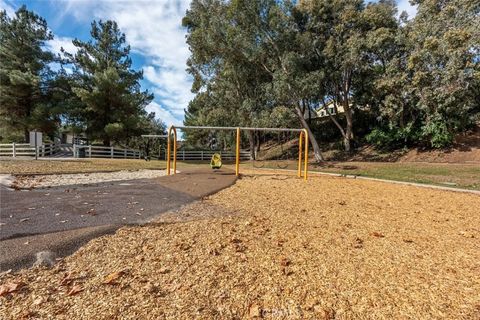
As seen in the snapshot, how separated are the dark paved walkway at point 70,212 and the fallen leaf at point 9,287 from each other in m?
0.35

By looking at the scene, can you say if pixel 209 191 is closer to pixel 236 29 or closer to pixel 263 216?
pixel 263 216

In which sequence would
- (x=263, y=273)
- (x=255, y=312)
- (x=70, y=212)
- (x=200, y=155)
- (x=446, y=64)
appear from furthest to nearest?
1. (x=200, y=155)
2. (x=446, y=64)
3. (x=70, y=212)
4. (x=263, y=273)
5. (x=255, y=312)

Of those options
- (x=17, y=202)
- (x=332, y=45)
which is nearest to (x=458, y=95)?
(x=332, y=45)

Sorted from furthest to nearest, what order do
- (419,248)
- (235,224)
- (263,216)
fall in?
1. (263,216)
2. (235,224)
3. (419,248)

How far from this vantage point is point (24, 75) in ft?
63.5

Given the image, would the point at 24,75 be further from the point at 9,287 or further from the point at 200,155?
the point at 9,287

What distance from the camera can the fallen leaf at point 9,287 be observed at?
193 cm

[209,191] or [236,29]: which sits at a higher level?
[236,29]

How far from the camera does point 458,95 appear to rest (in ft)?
46.2

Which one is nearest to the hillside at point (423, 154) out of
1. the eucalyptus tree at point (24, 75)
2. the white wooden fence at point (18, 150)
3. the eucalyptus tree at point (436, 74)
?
the eucalyptus tree at point (436, 74)

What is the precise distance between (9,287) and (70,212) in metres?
2.37

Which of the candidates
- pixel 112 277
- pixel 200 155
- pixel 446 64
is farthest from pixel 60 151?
pixel 446 64

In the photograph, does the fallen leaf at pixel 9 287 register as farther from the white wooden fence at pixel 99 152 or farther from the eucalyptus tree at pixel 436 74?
the white wooden fence at pixel 99 152

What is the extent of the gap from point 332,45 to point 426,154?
9456 millimetres
